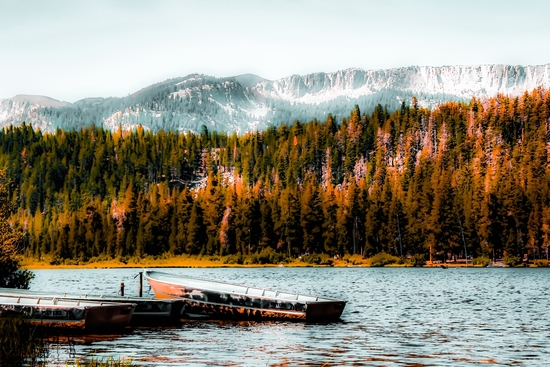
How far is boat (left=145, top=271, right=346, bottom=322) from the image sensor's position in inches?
1914

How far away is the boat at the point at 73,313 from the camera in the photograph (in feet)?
134

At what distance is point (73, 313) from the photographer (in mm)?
40906

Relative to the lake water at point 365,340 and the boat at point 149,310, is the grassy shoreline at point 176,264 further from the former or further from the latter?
the boat at point 149,310

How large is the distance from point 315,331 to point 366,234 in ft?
440

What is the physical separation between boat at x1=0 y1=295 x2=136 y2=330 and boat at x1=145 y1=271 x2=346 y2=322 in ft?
33.1

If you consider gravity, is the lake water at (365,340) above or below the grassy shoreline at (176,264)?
above

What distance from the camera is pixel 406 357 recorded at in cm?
3412

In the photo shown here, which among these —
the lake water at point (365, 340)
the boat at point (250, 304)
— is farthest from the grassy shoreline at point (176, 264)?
the boat at point (250, 304)

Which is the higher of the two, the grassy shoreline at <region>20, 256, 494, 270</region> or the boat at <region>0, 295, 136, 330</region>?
the boat at <region>0, 295, 136, 330</region>

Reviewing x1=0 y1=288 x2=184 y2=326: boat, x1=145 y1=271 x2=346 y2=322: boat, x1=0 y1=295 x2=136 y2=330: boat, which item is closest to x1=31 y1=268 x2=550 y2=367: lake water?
x1=145 y1=271 x2=346 y2=322: boat

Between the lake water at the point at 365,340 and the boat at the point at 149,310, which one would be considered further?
the boat at the point at 149,310

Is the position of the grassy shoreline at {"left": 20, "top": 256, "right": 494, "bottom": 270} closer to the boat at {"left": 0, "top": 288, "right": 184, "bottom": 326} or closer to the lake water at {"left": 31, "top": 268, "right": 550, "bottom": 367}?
the lake water at {"left": 31, "top": 268, "right": 550, "bottom": 367}

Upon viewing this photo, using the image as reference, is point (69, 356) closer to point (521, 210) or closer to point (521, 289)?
point (521, 289)

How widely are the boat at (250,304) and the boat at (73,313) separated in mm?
10099
